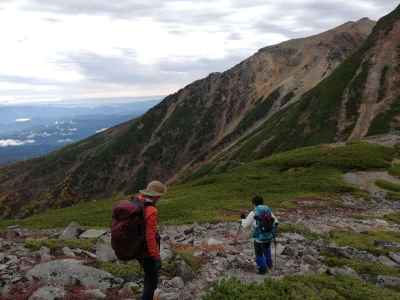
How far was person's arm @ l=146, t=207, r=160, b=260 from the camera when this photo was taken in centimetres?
1212

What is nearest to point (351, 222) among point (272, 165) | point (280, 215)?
point (280, 215)

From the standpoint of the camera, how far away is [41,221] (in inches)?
1932

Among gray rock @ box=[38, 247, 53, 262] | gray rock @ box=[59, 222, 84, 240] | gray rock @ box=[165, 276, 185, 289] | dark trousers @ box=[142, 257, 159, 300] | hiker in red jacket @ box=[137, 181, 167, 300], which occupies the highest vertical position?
hiker in red jacket @ box=[137, 181, 167, 300]

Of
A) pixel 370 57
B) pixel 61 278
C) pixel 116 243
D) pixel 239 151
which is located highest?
pixel 370 57

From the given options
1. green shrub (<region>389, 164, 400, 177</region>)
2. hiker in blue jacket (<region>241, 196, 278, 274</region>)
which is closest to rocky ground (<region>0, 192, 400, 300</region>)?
hiker in blue jacket (<region>241, 196, 278, 274</region>)

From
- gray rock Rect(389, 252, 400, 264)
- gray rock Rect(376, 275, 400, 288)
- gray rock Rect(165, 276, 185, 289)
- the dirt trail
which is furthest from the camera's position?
the dirt trail

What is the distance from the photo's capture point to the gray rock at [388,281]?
59.7ft

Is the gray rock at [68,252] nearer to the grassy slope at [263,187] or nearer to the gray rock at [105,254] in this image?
the gray rock at [105,254]

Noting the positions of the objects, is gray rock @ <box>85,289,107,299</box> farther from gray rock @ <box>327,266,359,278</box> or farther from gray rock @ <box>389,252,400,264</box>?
gray rock @ <box>389,252,400,264</box>

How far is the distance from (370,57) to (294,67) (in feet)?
219

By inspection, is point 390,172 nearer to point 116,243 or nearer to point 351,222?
point 351,222

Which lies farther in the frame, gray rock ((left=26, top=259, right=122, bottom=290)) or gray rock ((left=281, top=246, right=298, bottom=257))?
gray rock ((left=281, top=246, right=298, bottom=257))

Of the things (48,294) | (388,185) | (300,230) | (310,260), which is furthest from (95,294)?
(388,185)

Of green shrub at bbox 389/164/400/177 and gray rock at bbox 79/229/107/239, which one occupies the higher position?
gray rock at bbox 79/229/107/239
